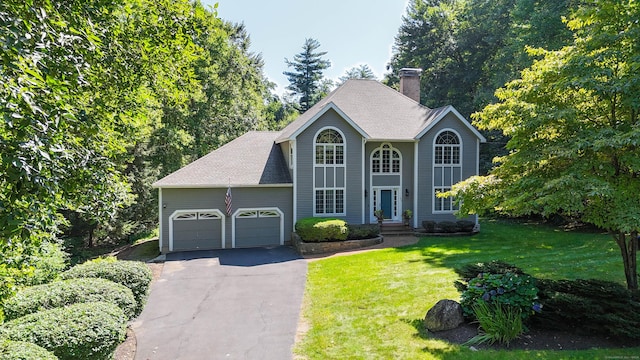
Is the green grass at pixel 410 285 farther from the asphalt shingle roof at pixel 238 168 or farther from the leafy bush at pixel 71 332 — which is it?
the asphalt shingle roof at pixel 238 168

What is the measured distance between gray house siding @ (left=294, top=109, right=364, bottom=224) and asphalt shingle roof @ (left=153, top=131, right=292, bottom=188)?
1018 mm

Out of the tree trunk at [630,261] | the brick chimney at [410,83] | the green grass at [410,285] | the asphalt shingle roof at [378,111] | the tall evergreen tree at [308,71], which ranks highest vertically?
the tall evergreen tree at [308,71]

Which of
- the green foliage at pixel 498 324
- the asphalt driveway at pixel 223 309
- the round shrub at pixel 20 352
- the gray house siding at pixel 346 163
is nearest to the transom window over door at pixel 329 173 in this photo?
the gray house siding at pixel 346 163

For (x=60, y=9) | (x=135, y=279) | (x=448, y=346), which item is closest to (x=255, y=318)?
(x=135, y=279)

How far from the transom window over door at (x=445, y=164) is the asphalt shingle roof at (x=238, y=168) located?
839cm

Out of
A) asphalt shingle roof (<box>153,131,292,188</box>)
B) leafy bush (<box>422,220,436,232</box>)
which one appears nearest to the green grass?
leafy bush (<box>422,220,436,232</box>)

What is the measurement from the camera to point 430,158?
2127cm

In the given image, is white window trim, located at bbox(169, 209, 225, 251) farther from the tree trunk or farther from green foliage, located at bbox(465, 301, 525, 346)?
the tree trunk

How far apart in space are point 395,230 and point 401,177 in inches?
120

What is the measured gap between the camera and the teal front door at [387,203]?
70.7ft

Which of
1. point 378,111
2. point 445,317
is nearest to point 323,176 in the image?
point 378,111

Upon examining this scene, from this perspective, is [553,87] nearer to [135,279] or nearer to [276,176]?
[135,279]

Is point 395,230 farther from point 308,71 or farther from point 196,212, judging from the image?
point 308,71

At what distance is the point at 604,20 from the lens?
7.23 meters
